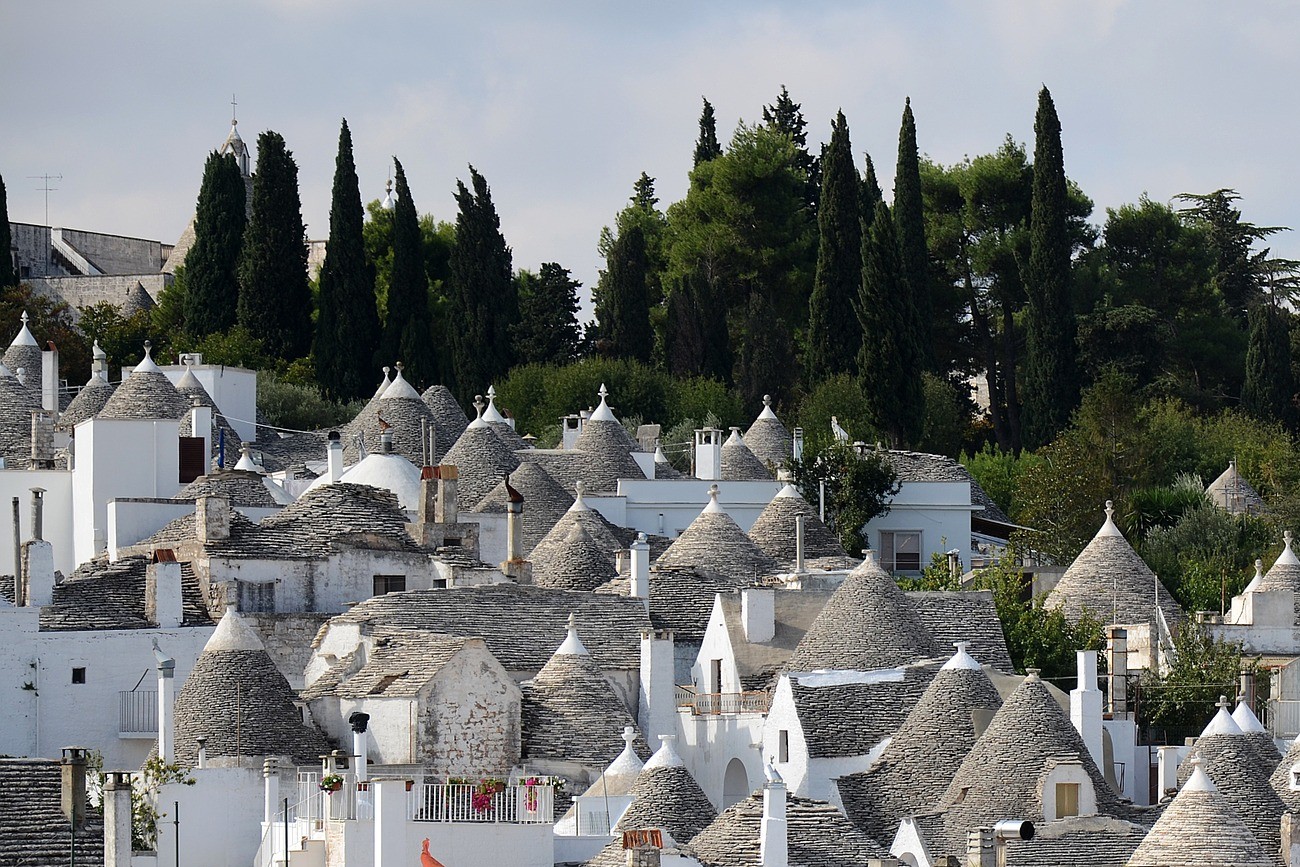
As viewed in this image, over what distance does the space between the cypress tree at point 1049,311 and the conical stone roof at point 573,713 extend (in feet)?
118

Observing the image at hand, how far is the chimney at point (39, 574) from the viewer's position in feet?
166

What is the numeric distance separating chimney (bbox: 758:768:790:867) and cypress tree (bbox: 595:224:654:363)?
4971 centimetres

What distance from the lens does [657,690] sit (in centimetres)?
5022

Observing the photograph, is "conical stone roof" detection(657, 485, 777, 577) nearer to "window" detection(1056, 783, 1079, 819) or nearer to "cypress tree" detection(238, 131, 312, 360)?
"window" detection(1056, 783, 1079, 819)

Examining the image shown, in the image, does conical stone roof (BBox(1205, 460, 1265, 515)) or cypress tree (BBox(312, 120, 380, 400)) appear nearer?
conical stone roof (BBox(1205, 460, 1265, 515))

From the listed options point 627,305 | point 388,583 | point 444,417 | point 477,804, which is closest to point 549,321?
point 627,305

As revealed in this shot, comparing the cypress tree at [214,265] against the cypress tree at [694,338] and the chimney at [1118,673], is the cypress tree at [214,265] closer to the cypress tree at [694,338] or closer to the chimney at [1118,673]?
the cypress tree at [694,338]

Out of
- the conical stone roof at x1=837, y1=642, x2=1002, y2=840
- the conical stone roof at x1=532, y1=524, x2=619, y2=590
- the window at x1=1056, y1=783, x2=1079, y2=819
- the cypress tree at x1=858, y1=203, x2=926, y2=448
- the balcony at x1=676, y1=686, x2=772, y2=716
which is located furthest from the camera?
the cypress tree at x1=858, y1=203, x2=926, y2=448

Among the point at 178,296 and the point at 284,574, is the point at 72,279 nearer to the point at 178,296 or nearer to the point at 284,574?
the point at 178,296

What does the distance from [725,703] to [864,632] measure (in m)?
2.59

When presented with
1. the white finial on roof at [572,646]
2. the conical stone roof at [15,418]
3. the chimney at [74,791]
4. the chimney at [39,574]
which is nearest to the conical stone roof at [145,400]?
the conical stone roof at [15,418]

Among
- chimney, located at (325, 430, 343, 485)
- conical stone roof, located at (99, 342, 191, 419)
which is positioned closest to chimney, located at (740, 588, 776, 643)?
chimney, located at (325, 430, 343, 485)

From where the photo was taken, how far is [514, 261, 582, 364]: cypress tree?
89.4 metres

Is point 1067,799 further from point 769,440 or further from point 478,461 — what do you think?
point 769,440
